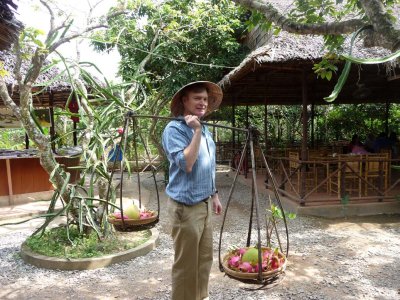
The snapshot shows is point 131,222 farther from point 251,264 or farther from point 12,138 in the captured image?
point 12,138

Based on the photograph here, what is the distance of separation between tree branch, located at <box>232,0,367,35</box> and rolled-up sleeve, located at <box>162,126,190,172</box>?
1018 mm

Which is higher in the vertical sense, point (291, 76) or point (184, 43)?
point (184, 43)

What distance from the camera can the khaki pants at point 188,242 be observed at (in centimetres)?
211

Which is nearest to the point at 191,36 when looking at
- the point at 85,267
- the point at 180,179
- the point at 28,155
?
the point at 28,155

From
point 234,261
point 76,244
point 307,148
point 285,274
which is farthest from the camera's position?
point 307,148

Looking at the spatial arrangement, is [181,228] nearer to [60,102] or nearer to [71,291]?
[71,291]

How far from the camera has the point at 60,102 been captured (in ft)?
32.9

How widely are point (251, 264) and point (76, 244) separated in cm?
269

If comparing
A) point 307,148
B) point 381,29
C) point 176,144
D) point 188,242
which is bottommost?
point 188,242

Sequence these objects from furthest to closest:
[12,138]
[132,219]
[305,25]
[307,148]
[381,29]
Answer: [12,138] < [307,148] < [132,219] < [305,25] < [381,29]

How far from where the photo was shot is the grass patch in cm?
392

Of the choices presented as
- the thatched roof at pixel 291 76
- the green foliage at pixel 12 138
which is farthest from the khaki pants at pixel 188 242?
the green foliage at pixel 12 138

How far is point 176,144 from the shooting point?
205 centimetres

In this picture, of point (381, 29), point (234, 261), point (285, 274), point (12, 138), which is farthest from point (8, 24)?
point (12, 138)
